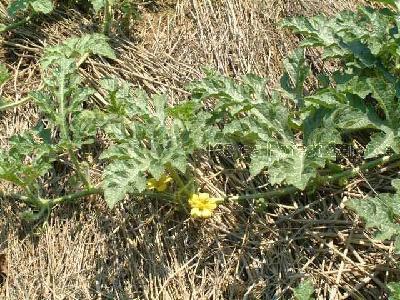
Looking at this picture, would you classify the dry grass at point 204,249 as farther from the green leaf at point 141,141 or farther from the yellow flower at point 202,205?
the green leaf at point 141,141

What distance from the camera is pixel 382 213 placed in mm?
2797

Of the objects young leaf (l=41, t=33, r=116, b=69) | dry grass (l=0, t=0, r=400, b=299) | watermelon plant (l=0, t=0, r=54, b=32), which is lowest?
dry grass (l=0, t=0, r=400, b=299)

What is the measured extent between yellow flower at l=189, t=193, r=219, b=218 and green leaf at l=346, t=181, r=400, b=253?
2.08ft

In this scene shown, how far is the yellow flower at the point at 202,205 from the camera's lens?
3.09 m

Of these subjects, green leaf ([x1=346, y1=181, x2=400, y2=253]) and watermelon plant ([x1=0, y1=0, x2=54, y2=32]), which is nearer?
green leaf ([x1=346, y1=181, x2=400, y2=253])

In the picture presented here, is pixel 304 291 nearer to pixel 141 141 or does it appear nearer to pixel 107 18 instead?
pixel 141 141

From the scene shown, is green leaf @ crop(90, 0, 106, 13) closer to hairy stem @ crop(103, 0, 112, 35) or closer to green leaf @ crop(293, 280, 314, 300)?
hairy stem @ crop(103, 0, 112, 35)

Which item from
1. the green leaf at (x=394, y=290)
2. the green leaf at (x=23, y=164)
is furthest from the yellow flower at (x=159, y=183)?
the green leaf at (x=394, y=290)

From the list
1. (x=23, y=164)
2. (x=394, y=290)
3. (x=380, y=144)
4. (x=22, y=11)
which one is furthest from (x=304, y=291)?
(x=22, y=11)

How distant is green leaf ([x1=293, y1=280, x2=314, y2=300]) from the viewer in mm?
2842

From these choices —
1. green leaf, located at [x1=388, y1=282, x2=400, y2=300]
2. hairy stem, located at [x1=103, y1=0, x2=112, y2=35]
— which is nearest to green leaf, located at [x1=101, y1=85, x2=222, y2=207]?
hairy stem, located at [x1=103, y1=0, x2=112, y2=35]

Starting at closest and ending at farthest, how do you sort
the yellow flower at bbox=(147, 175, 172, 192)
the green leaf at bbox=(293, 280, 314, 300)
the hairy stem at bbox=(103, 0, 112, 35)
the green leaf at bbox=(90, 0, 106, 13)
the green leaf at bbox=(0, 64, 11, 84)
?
the green leaf at bbox=(293, 280, 314, 300)
the yellow flower at bbox=(147, 175, 172, 192)
the green leaf at bbox=(0, 64, 11, 84)
the green leaf at bbox=(90, 0, 106, 13)
the hairy stem at bbox=(103, 0, 112, 35)

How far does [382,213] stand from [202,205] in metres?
0.80

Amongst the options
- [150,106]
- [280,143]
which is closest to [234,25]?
[150,106]
